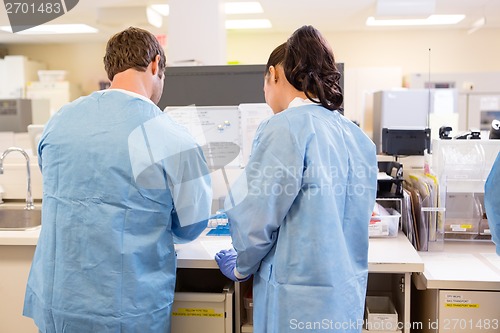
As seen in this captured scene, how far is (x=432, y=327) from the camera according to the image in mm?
1695

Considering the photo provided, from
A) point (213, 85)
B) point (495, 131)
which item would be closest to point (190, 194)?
point (213, 85)

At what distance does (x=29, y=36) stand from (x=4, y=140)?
6.75 ft

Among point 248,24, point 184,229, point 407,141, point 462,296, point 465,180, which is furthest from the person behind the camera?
point 248,24

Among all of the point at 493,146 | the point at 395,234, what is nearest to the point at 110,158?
the point at 395,234

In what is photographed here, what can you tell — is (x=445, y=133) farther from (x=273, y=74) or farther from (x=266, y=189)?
(x=266, y=189)

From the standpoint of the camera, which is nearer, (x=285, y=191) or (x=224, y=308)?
(x=285, y=191)

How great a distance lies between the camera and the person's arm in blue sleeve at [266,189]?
1.26 metres

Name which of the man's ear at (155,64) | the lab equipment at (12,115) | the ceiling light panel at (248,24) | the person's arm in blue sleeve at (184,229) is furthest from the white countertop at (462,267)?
the lab equipment at (12,115)

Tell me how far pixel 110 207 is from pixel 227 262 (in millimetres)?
426

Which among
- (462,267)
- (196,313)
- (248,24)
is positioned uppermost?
(248,24)

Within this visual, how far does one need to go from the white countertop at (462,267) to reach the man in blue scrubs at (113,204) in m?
0.84

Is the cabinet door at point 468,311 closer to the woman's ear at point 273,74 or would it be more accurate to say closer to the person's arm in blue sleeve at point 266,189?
the person's arm in blue sleeve at point 266,189

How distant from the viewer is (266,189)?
127 centimetres

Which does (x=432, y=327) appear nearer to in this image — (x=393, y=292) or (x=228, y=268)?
(x=393, y=292)
